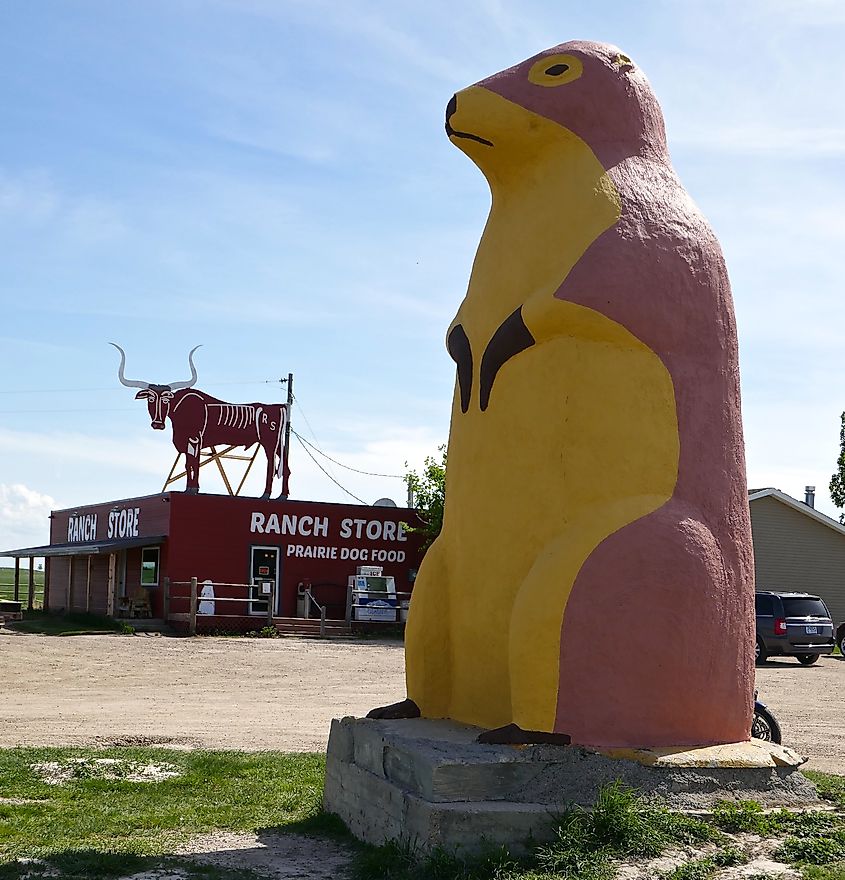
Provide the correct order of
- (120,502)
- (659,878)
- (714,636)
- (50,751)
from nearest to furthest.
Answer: (659,878) < (714,636) < (50,751) < (120,502)

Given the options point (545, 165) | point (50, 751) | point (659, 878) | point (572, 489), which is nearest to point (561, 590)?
point (572, 489)

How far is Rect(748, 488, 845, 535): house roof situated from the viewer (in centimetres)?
2828

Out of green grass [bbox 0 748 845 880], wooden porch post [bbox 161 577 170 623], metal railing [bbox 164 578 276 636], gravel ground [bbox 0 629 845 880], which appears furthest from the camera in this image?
wooden porch post [bbox 161 577 170 623]

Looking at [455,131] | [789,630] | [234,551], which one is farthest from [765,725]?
[234,551]

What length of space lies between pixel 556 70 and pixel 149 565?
74.5ft

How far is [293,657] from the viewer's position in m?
20.2

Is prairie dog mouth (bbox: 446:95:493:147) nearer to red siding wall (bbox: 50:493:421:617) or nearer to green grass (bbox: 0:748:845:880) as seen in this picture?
green grass (bbox: 0:748:845:880)

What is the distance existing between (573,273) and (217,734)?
690cm

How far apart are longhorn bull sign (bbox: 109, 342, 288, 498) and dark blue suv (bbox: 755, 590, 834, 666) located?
40.8ft

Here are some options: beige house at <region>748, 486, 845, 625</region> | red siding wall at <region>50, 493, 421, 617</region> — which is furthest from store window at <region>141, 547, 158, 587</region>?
beige house at <region>748, 486, 845, 625</region>

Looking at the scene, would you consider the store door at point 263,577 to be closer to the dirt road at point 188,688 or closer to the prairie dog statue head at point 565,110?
the dirt road at point 188,688

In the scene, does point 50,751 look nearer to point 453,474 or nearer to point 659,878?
point 453,474

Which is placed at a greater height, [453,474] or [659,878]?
[453,474]

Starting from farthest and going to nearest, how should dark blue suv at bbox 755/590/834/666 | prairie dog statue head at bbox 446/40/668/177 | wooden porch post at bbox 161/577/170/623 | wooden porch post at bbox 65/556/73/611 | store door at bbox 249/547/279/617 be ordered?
1. wooden porch post at bbox 65/556/73/611
2. store door at bbox 249/547/279/617
3. wooden porch post at bbox 161/577/170/623
4. dark blue suv at bbox 755/590/834/666
5. prairie dog statue head at bbox 446/40/668/177
